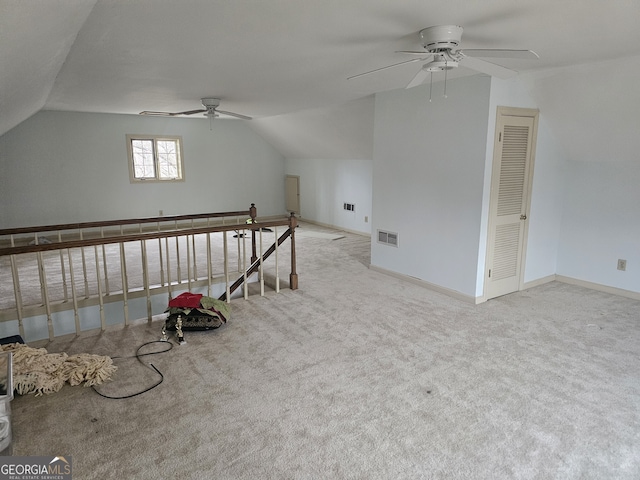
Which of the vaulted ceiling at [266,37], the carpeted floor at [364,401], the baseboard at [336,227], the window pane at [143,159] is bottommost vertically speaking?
the carpeted floor at [364,401]

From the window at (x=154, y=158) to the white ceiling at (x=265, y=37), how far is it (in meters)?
3.90

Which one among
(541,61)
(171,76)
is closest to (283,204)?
(171,76)

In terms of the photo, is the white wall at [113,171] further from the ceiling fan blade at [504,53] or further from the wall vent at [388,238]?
the ceiling fan blade at [504,53]

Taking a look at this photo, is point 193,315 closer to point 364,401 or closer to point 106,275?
point 106,275

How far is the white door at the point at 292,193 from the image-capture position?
984 cm

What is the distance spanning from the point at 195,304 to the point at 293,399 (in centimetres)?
142

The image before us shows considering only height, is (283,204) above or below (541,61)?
below

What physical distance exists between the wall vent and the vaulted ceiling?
5.98ft

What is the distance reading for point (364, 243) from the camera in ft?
24.1

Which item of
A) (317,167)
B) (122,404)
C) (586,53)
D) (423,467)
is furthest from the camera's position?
(317,167)

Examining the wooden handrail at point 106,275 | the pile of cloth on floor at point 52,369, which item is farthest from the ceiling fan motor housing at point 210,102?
the pile of cloth on floor at point 52,369

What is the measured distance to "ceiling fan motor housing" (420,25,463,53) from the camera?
Answer: 2.55 metres

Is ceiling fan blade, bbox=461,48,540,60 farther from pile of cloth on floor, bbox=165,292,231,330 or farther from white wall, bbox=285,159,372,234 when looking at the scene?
white wall, bbox=285,159,372,234

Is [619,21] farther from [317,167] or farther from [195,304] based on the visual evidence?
[317,167]
